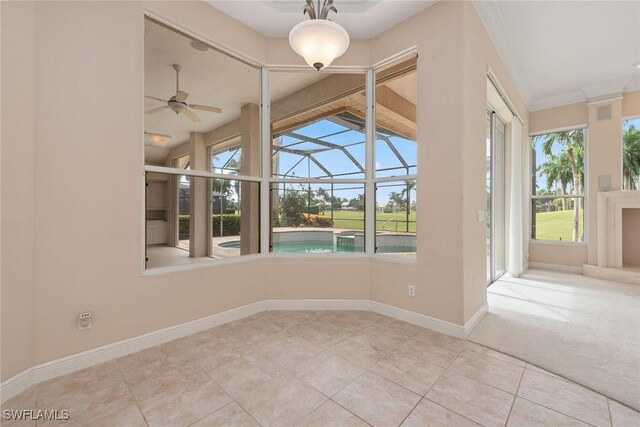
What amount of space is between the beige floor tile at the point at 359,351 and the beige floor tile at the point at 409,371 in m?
0.06

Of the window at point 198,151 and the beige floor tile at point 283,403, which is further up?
the window at point 198,151

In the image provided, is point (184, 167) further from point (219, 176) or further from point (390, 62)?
point (390, 62)

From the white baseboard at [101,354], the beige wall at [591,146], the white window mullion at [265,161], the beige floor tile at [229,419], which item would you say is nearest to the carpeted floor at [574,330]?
the beige wall at [591,146]

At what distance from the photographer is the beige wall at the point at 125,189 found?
183cm

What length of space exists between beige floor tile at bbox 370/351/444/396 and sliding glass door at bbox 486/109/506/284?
297cm

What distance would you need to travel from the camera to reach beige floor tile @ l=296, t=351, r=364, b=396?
1823 mm

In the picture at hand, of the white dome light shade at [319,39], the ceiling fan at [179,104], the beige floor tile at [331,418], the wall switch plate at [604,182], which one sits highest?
the white dome light shade at [319,39]

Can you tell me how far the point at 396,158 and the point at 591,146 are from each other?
14.5 feet

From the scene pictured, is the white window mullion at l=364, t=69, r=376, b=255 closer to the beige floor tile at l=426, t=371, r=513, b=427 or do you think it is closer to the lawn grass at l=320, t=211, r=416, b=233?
the lawn grass at l=320, t=211, r=416, b=233

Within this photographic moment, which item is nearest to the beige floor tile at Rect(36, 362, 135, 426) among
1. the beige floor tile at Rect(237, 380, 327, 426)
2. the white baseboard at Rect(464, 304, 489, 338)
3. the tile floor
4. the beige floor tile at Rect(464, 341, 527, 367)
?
the tile floor

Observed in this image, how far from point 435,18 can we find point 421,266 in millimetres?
2485

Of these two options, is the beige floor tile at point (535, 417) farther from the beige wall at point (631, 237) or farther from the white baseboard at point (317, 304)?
the beige wall at point (631, 237)

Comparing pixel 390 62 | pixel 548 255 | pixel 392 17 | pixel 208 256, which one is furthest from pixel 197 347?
pixel 548 255

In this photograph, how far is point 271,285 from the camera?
10.6ft
